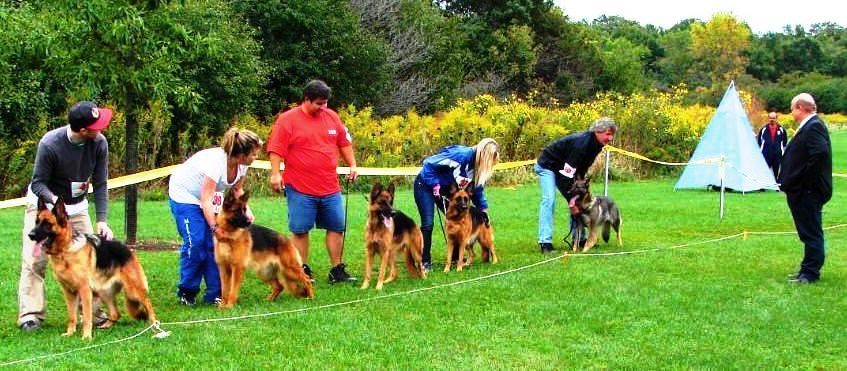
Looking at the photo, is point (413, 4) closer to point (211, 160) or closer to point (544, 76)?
Answer: point (544, 76)

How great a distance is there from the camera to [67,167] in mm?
5898

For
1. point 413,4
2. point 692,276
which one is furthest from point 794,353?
point 413,4

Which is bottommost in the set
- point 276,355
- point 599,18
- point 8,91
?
point 276,355

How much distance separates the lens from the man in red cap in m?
5.80

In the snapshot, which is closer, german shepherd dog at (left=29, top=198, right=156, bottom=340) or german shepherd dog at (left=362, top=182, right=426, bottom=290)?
german shepherd dog at (left=29, top=198, right=156, bottom=340)

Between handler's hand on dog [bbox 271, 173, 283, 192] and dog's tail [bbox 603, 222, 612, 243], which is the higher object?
handler's hand on dog [bbox 271, 173, 283, 192]

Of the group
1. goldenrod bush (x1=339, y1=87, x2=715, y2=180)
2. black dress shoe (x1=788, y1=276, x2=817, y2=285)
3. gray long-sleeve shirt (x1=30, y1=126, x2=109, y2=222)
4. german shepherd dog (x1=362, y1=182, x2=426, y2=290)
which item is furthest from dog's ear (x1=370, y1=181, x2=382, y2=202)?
goldenrod bush (x1=339, y1=87, x2=715, y2=180)

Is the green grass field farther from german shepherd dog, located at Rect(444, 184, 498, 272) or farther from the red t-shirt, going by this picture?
the red t-shirt

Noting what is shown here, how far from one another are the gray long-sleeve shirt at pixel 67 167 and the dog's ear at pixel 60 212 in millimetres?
178

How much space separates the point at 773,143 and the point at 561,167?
11.9 m

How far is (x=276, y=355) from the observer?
5527 millimetres

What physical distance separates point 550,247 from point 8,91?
11120mm

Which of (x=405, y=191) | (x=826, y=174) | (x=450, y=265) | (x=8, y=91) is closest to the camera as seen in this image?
(x=826, y=174)

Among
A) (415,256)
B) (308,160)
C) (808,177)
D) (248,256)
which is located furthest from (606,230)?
(248,256)
